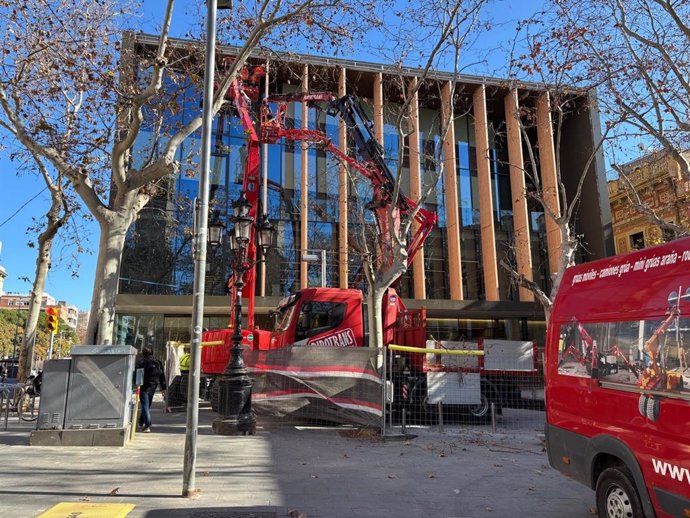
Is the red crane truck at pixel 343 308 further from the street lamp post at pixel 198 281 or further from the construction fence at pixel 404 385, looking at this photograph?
the street lamp post at pixel 198 281

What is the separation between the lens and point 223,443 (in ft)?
29.6

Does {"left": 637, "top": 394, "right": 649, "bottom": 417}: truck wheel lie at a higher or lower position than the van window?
lower

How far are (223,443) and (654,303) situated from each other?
7.20 m

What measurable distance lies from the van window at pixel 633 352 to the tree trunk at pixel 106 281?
27.6ft

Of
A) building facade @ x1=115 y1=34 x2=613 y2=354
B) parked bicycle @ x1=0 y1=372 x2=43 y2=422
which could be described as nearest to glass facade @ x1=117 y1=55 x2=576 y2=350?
building facade @ x1=115 y1=34 x2=613 y2=354

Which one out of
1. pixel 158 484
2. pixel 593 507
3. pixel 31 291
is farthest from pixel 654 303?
pixel 31 291

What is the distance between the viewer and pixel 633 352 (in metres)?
4.33

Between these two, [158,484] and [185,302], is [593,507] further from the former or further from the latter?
[185,302]

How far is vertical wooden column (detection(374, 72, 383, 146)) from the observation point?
23625mm

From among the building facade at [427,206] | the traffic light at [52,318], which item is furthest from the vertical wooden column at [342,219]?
the traffic light at [52,318]

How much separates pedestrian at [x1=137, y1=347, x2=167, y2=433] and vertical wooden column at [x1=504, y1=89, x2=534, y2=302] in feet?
63.1

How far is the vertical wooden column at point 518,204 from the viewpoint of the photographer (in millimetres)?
26484

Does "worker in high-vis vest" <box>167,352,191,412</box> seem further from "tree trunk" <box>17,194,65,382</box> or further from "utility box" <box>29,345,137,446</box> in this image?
"utility box" <box>29,345,137,446</box>

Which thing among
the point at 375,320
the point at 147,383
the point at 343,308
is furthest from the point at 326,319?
the point at 147,383
